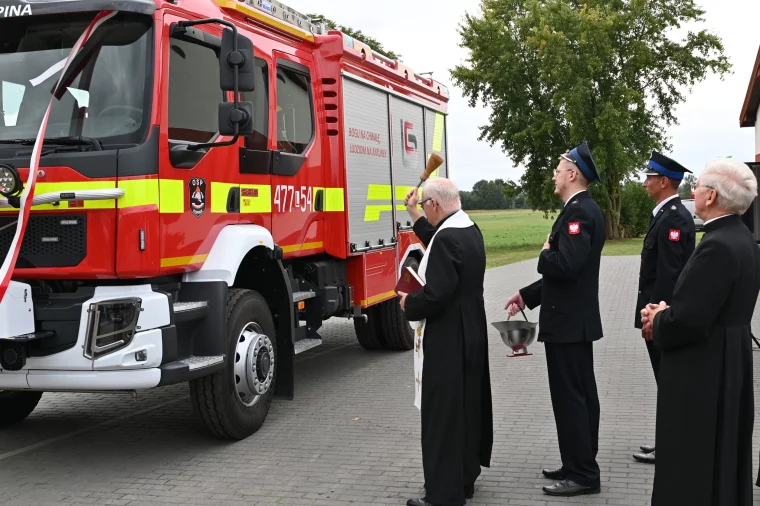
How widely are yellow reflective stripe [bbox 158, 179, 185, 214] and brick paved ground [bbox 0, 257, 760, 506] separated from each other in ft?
5.71

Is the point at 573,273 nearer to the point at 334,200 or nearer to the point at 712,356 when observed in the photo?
the point at 712,356

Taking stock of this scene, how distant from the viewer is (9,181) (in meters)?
5.55

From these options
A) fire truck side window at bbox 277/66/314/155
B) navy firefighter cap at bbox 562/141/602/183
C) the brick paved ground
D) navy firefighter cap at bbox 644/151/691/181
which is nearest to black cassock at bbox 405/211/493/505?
the brick paved ground

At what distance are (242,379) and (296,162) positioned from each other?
203 cm

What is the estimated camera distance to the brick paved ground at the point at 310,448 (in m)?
5.52

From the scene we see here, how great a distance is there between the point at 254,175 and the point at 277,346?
1381mm

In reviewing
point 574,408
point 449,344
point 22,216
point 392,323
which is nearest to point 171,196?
point 22,216

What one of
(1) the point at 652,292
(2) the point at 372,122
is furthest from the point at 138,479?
(2) the point at 372,122

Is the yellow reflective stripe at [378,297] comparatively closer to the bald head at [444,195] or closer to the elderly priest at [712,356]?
the bald head at [444,195]

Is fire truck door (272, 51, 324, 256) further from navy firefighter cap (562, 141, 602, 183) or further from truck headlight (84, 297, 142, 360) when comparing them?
navy firefighter cap (562, 141, 602, 183)

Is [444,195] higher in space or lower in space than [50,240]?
higher

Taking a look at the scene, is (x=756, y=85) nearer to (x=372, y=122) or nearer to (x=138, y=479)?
(x=372, y=122)

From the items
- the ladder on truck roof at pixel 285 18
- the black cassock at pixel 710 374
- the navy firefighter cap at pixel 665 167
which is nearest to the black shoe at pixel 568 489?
the black cassock at pixel 710 374

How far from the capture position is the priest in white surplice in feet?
16.1
